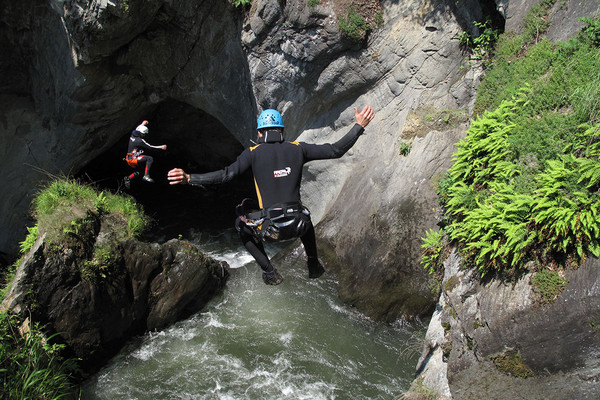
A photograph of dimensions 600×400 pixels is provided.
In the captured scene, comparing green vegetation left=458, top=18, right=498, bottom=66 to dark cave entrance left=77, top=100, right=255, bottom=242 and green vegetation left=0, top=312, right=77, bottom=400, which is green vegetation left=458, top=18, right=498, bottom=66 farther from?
green vegetation left=0, top=312, right=77, bottom=400

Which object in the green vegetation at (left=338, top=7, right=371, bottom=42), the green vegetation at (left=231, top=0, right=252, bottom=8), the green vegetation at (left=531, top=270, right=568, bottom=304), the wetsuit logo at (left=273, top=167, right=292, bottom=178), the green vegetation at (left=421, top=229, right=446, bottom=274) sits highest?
the green vegetation at (left=231, top=0, right=252, bottom=8)

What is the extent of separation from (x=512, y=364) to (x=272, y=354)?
4569mm

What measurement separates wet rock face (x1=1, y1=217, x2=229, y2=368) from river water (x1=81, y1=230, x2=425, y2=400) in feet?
1.21

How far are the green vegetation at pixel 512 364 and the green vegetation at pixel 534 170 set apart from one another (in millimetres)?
1090

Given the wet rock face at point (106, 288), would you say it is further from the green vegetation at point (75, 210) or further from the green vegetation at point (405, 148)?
the green vegetation at point (405, 148)

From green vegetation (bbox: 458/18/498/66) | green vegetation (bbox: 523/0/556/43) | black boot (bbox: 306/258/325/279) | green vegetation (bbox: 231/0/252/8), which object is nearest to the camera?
black boot (bbox: 306/258/325/279)

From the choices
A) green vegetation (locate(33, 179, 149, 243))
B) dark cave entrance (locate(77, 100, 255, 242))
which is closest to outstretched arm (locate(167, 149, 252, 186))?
green vegetation (locate(33, 179, 149, 243))

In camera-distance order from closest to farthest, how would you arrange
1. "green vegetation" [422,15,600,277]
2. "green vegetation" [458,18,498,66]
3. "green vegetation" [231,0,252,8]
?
1. "green vegetation" [422,15,600,277]
2. "green vegetation" [458,18,498,66]
3. "green vegetation" [231,0,252,8]

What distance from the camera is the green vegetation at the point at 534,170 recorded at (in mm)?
5129

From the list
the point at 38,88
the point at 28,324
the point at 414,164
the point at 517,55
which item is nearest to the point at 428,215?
the point at 414,164

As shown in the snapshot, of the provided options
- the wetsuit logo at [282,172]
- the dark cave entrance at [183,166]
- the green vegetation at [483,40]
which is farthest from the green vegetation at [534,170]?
the dark cave entrance at [183,166]

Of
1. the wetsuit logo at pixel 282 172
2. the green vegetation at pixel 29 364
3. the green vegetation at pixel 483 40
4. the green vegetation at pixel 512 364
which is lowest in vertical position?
the green vegetation at pixel 29 364

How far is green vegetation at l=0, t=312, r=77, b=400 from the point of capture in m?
6.58

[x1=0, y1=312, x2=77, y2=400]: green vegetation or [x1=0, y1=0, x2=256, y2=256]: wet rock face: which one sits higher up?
[x1=0, y1=0, x2=256, y2=256]: wet rock face
